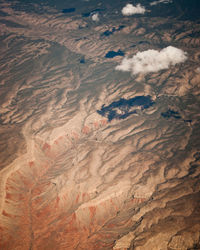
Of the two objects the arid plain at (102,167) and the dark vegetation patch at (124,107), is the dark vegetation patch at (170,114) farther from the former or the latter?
the dark vegetation patch at (124,107)

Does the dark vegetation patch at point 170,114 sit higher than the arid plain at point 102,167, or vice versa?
the arid plain at point 102,167

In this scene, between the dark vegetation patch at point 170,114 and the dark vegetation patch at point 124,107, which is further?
the dark vegetation patch at point 124,107

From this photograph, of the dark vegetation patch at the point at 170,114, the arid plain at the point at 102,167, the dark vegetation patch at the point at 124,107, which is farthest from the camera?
the dark vegetation patch at the point at 124,107

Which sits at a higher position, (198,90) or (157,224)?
(157,224)

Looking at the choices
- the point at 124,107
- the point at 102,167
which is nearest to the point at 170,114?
the point at 124,107

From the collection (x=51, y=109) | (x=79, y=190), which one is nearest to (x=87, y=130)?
(x=51, y=109)

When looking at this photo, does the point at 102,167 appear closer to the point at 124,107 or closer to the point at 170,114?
the point at 124,107

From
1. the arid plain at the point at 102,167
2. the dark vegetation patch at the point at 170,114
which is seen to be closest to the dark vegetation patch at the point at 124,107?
the arid plain at the point at 102,167

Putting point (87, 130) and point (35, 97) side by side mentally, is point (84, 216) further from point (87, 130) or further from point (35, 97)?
point (35, 97)
